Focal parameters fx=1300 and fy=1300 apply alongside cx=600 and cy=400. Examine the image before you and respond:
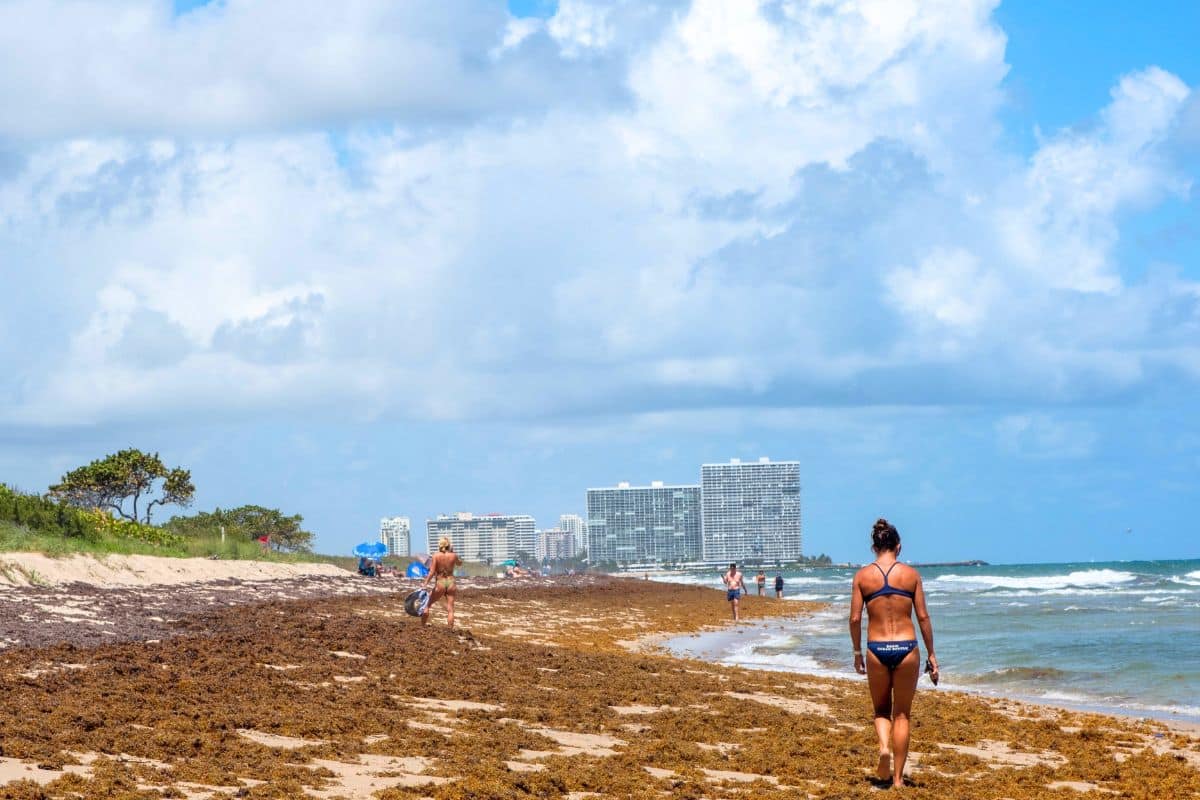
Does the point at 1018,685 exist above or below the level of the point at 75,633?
below

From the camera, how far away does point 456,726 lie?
12.3 metres

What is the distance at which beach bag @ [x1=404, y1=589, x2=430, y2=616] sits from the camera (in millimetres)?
23078

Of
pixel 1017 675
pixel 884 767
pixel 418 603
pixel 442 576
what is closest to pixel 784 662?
pixel 1017 675

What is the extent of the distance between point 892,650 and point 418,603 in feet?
48.8

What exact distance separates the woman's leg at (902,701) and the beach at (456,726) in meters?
0.32

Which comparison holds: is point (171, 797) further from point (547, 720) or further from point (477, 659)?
point (477, 659)

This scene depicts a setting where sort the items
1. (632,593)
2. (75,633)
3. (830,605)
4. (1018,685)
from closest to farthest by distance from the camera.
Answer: (75,633) → (1018,685) → (830,605) → (632,593)

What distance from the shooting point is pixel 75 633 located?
1742cm

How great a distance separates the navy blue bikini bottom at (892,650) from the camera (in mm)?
9609

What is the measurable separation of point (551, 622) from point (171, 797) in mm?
29862

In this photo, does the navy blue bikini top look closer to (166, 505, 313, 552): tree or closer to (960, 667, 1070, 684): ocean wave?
(960, 667, 1070, 684): ocean wave

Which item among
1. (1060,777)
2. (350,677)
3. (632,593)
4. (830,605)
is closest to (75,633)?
(350,677)

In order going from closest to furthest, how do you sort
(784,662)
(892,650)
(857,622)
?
(892,650), (857,622), (784,662)

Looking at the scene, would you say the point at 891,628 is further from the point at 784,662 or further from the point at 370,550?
the point at 370,550
